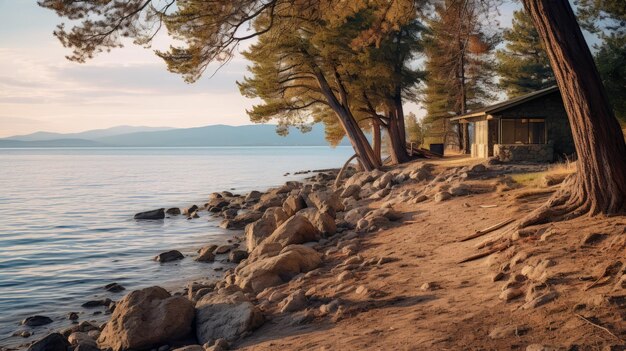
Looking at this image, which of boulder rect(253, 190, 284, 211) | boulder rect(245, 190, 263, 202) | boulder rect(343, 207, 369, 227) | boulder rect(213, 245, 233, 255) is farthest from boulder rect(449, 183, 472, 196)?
boulder rect(245, 190, 263, 202)

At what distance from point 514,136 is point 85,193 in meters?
33.3

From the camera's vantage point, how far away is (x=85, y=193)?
45875mm

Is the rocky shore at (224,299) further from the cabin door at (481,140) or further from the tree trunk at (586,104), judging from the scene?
the cabin door at (481,140)

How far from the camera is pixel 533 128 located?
28.8 metres

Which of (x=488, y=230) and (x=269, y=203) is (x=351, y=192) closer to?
(x=269, y=203)

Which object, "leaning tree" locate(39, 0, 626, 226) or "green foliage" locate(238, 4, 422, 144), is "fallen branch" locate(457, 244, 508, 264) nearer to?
"leaning tree" locate(39, 0, 626, 226)

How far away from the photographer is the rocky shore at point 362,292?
23.4 ft

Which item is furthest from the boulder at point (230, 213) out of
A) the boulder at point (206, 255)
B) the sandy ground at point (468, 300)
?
the sandy ground at point (468, 300)

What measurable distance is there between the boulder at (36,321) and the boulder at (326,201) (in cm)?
856

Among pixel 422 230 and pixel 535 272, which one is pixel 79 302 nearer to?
pixel 422 230

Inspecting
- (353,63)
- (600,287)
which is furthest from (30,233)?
(600,287)

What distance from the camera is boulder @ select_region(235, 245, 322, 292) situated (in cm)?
1100

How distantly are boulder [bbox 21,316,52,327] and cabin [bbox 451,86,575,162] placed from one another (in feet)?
66.2

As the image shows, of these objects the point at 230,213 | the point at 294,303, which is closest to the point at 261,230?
the point at 294,303
